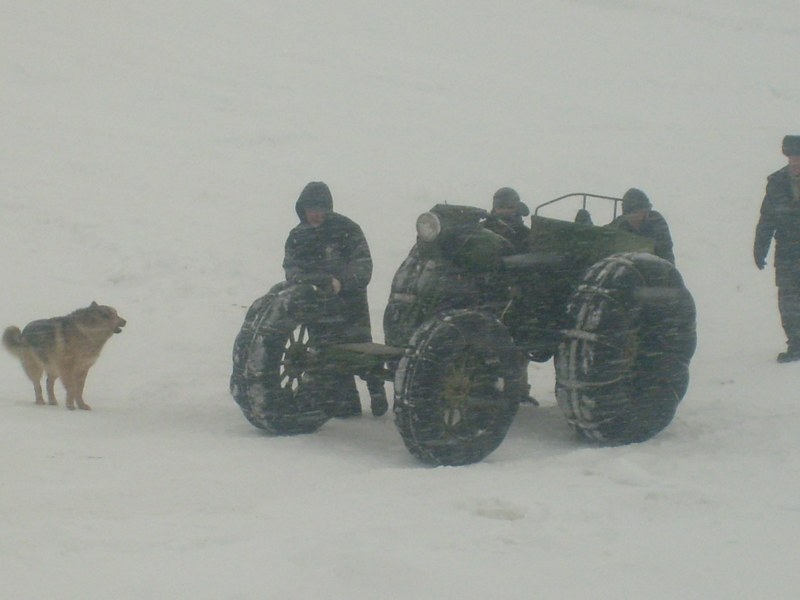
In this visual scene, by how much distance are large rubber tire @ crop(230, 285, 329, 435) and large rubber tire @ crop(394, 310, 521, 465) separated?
1245 mm

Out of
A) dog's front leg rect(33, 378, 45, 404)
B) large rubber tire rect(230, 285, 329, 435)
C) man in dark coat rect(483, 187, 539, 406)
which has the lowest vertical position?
dog's front leg rect(33, 378, 45, 404)

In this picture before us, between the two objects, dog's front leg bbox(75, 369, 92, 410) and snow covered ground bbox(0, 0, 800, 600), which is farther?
dog's front leg bbox(75, 369, 92, 410)

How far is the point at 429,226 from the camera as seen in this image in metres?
7.42

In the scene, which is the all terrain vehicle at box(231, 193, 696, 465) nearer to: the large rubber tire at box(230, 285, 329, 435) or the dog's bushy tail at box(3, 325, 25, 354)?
the large rubber tire at box(230, 285, 329, 435)

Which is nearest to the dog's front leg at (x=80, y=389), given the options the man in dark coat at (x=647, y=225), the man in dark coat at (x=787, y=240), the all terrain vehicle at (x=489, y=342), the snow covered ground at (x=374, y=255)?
the snow covered ground at (x=374, y=255)

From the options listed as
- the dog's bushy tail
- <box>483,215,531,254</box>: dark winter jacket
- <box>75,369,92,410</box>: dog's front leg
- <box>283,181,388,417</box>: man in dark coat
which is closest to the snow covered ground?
<box>75,369,92,410</box>: dog's front leg

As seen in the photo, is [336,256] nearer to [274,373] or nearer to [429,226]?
[274,373]

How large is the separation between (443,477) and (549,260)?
7.05ft

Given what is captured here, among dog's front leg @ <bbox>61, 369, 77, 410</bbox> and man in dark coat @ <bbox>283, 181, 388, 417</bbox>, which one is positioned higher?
man in dark coat @ <bbox>283, 181, 388, 417</bbox>

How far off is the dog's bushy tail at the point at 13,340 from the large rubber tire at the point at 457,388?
4.02 m

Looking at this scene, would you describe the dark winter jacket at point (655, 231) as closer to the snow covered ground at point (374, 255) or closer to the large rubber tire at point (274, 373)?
the snow covered ground at point (374, 255)

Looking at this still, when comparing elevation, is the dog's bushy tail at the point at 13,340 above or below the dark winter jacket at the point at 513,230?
below

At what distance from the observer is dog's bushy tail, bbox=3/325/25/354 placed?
9336mm

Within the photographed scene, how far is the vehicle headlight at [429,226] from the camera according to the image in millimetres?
7391
